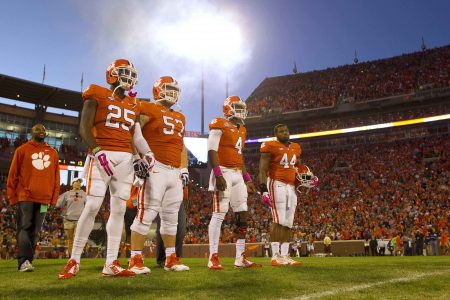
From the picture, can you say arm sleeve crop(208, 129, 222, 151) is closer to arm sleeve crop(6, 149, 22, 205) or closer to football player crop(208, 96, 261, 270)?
football player crop(208, 96, 261, 270)

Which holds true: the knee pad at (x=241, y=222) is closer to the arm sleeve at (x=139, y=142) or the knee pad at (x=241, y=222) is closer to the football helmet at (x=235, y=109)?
the football helmet at (x=235, y=109)

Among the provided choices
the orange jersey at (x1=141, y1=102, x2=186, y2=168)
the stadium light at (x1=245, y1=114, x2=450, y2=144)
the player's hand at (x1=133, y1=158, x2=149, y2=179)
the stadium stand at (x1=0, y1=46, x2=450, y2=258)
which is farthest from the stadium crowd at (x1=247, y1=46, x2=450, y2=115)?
the player's hand at (x1=133, y1=158, x2=149, y2=179)

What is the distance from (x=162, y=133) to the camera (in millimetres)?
5453

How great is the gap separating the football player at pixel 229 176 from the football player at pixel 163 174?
57 cm

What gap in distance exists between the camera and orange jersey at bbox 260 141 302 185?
276 inches

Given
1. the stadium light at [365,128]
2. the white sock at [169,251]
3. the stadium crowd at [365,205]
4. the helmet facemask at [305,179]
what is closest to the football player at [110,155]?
the white sock at [169,251]

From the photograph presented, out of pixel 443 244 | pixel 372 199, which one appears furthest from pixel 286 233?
pixel 372 199

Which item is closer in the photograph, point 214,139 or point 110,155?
point 110,155

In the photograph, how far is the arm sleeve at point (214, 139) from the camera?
6142 mm

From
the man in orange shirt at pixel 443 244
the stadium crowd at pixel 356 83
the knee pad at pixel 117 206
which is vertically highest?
the stadium crowd at pixel 356 83

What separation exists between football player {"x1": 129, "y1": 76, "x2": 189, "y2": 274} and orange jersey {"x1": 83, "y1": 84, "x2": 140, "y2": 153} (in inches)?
11.1

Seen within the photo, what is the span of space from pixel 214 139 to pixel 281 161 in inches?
57.9

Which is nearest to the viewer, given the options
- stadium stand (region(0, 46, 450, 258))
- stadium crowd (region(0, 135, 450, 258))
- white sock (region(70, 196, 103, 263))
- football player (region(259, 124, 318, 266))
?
white sock (region(70, 196, 103, 263))

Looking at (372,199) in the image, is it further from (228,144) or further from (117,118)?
(117,118)
